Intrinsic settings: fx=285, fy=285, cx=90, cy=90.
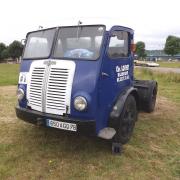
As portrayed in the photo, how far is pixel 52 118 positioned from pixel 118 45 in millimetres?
1900

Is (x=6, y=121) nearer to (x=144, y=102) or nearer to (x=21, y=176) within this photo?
(x=21, y=176)

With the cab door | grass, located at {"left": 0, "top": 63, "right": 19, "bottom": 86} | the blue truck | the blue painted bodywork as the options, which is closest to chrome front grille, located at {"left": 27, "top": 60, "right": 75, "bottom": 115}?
the blue truck

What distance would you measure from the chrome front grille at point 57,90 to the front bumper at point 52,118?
13cm

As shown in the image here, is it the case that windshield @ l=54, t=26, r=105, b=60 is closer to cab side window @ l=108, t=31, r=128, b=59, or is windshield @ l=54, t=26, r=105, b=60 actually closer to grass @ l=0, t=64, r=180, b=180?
cab side window @ l=108, t=31, r=128, b=59

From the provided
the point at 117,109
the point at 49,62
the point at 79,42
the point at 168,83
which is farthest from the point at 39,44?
the point at 168,83

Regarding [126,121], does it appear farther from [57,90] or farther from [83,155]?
[57,90]

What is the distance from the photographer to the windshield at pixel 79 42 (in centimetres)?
487

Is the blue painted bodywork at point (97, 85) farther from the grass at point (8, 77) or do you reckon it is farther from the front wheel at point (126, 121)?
the grass at point (8, 77)

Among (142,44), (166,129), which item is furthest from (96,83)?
(142,44)

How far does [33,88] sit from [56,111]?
647 mm

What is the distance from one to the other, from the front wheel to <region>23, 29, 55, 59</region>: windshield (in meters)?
1.78

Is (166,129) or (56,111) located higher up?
(56,111)

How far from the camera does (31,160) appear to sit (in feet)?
15.9

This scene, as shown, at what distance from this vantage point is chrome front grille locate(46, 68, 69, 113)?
4715mm
